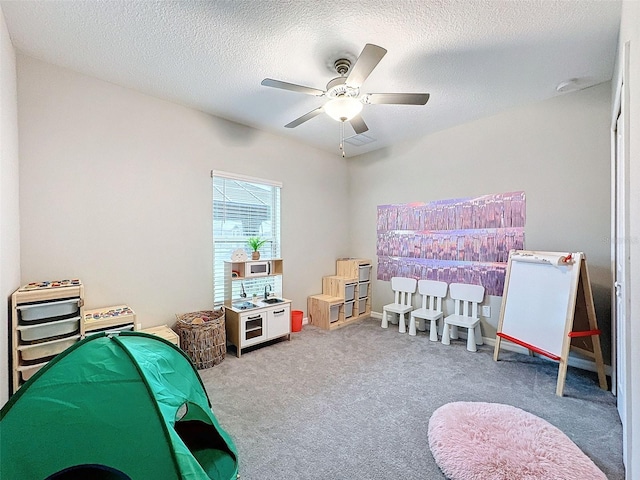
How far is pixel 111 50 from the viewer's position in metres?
2.21

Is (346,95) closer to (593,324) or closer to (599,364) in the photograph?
(593,324)

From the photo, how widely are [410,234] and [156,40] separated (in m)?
3.63

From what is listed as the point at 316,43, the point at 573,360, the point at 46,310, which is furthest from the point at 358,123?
the point at 573,360

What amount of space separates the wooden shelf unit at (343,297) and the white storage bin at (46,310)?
2.81 m

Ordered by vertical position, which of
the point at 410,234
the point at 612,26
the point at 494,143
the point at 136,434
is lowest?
the point at 136,434

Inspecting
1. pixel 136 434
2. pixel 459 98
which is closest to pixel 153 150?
pixel 136 434

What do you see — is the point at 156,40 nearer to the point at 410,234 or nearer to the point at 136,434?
the point at 136,434

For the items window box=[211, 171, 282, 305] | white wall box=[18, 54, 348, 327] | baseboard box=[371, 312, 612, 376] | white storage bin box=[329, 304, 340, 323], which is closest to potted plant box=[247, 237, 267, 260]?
window box=[211, 171, 282, 305]

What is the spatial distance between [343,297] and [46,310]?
330 centimetres

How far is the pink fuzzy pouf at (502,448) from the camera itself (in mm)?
1502

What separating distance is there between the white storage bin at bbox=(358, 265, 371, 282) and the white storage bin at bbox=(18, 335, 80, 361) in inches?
140

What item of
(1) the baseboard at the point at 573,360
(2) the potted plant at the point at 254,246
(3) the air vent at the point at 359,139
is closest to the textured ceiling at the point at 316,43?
(3) the air vent at the point at 359,139

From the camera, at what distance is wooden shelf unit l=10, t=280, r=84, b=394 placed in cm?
191

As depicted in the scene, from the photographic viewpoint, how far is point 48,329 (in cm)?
202
